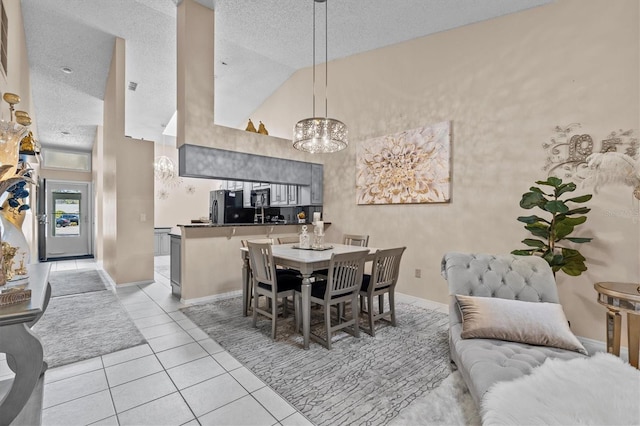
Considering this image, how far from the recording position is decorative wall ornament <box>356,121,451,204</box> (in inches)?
144

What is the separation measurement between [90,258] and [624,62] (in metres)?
11.0

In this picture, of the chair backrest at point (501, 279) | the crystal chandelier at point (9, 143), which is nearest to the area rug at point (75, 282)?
the crystal chandelier at point (9, 143)

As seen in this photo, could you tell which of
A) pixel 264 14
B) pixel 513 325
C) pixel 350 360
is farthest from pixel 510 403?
pixel 264 14

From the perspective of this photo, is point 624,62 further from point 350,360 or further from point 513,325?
point 350,360

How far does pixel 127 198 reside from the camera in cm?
471

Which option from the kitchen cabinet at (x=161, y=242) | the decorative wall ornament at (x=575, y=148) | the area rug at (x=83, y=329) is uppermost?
the decorative wall ornament at (x=575, y=148)

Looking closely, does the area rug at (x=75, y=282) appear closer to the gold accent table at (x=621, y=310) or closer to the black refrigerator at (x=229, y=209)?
the black refrigerator at (x=229, y=209)

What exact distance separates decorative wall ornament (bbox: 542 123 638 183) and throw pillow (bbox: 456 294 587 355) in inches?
60.8

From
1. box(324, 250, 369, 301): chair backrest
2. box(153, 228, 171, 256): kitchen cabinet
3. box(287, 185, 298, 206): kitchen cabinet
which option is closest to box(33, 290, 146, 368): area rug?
box(324, 250, 369, 301): chair backrest

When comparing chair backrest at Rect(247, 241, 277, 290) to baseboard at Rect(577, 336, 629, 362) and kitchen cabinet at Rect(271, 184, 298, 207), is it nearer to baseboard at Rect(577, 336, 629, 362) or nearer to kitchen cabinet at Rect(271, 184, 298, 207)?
kitchen cabinet at Rect(271, 184, 298, 207)

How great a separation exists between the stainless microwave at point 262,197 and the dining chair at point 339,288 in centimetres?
361

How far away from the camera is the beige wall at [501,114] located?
255 centimetres

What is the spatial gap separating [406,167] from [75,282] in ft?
19.5

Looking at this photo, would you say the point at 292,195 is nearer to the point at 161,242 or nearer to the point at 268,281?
the point at 268,281
